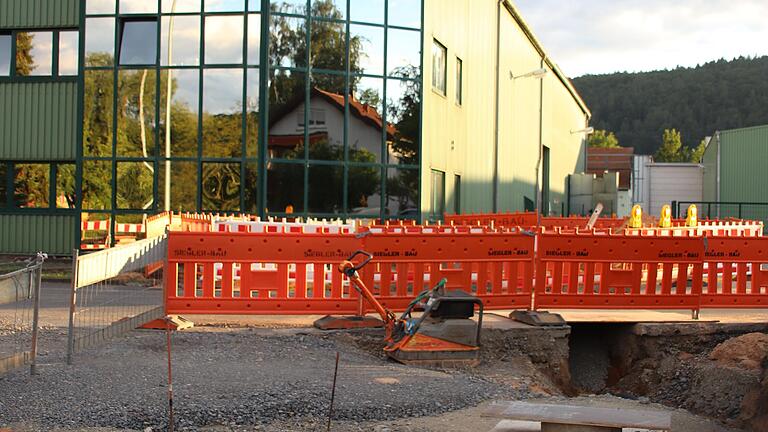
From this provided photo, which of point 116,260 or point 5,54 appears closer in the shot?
point 116,260

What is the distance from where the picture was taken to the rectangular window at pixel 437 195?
24.1 meters

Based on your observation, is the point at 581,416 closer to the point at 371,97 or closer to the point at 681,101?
the point at 371,97

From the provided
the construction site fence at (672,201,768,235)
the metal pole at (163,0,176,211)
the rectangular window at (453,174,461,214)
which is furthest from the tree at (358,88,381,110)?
the construction site fence at (672,201,768,235)

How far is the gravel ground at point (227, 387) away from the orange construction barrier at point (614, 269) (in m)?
3.30

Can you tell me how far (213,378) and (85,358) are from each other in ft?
5.04

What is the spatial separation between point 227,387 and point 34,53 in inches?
667

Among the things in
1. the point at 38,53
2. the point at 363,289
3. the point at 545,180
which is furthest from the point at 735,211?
the point at 363,289

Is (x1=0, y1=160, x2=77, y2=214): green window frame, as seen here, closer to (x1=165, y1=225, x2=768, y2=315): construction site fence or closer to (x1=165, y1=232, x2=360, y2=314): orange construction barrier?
(x1=165, y1=225, x2=768, y2=315): construction site fence

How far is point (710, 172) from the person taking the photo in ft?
188

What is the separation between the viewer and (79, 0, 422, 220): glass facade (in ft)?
67.9

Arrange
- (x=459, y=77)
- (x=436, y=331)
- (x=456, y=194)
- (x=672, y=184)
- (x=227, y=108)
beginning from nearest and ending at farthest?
(x=436, y=331) < (x=227, y=108) < (x=456, y=194) < (x=459, y=77) < (x=672, y=184)

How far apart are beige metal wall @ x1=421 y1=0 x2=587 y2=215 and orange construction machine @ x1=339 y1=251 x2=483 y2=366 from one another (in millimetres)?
12268

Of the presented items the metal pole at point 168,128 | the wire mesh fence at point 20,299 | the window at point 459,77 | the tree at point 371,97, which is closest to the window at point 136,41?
the metal pole at point 168,128

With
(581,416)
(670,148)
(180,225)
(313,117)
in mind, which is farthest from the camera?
(670,148)
